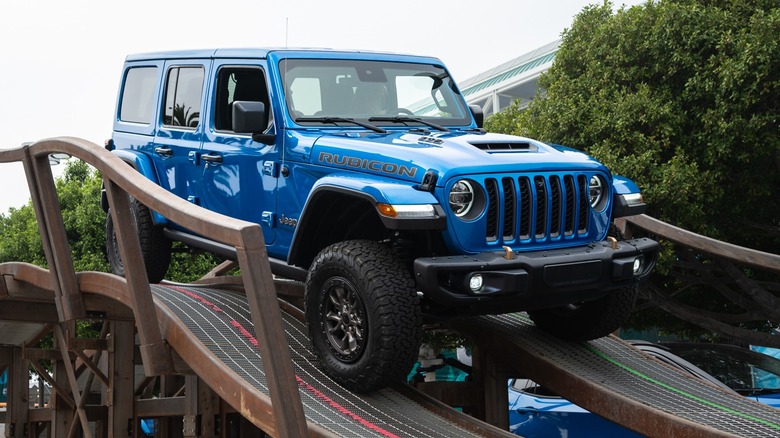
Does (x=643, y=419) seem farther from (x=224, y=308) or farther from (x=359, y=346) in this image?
(x=224, y=308)

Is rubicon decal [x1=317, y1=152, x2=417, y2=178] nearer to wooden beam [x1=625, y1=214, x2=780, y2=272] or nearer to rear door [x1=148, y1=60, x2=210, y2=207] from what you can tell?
rear door [x1=148, y1=60, x2=210, y2=207]

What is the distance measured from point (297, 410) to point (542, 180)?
83.4 inches

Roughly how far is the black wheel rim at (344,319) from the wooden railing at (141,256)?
2.94 ft

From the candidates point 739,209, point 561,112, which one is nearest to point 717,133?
point 739,209

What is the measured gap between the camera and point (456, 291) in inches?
220

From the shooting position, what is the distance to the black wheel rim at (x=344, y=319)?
5.67 meters

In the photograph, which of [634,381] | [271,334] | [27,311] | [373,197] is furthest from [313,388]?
[27,311]

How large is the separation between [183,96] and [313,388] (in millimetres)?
3078

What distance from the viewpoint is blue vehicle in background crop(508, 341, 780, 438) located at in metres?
8.51

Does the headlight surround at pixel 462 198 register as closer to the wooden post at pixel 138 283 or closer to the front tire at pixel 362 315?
the front tire at pixel 362 315

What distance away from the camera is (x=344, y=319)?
19.0 ft

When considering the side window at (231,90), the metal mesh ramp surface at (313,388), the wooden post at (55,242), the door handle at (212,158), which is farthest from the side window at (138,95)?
the metal mesh ramp surface at (313,388)

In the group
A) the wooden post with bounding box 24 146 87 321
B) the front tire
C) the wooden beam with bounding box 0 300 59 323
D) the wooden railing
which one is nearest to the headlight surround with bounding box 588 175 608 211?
the front tire

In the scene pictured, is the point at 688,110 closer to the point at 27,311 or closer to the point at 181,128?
the point at 181,128
